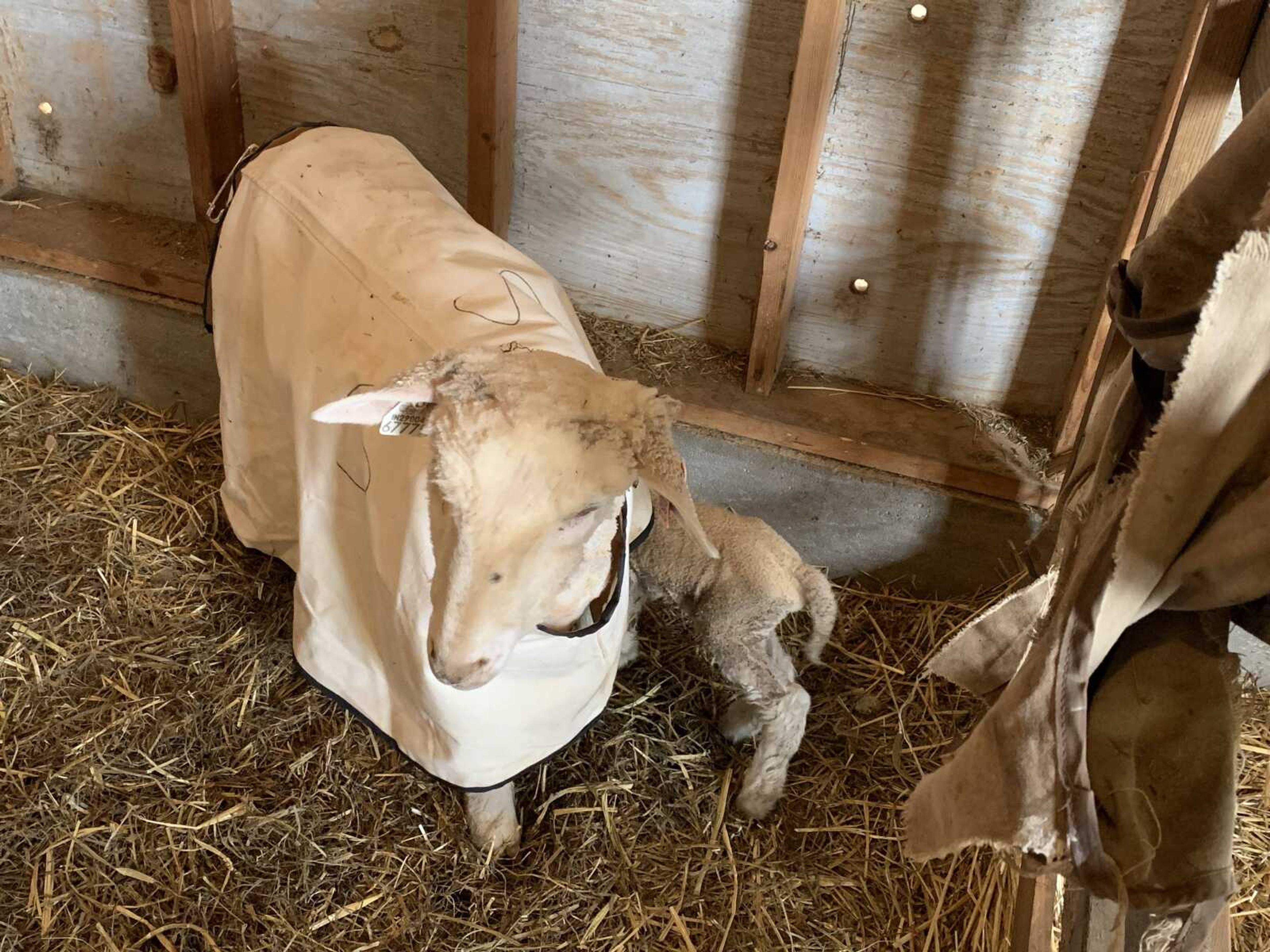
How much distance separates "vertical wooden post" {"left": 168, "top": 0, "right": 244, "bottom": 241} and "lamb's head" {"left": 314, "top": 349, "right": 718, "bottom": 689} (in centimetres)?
174

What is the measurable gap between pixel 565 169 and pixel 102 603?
5.47 feet

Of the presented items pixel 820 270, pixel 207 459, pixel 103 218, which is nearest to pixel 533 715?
pixel 820 270

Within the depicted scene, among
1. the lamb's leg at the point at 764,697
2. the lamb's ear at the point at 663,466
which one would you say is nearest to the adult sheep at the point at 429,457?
the lamb's ear at the point at 663,466

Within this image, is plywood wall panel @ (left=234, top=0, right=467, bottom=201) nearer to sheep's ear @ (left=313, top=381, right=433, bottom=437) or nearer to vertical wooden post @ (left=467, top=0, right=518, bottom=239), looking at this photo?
vertical wooden post @ (left=467, top=0, right=518, bottom=239)

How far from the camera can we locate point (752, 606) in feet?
6.99

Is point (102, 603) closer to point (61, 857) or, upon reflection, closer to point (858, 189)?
point (61, 857)

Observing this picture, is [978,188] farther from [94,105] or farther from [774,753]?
[94,105]

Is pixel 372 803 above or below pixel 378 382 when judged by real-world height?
below

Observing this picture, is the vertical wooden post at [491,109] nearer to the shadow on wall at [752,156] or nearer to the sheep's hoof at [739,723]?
Answer: the shadow on wall at [752,156]

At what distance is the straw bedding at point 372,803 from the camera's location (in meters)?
2.04

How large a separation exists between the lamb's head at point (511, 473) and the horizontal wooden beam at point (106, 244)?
1817 mm

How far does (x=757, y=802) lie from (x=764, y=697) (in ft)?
0.88

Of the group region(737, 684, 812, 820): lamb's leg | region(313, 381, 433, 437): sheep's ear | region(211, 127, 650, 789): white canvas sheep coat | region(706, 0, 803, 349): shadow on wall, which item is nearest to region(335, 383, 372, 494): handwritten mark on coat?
region(211, 127, 650, 789): white canvas sheep coat

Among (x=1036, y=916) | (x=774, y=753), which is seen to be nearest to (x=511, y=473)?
(x=774, y=753)
